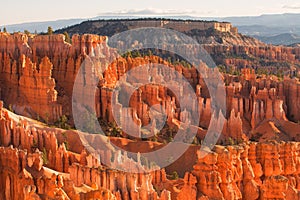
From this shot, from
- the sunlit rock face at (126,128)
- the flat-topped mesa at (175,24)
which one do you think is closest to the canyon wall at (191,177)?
the sunlit rock face at (126,128)

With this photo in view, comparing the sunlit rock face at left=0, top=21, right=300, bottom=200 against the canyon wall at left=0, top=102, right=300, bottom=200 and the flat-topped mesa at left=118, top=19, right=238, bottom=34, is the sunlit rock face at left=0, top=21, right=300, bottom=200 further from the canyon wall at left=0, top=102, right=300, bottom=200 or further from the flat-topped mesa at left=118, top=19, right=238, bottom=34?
the flat-topped mesa at left=118, top=19, right=238, bottom=34

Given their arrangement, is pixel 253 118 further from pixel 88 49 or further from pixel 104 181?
pixel 104 181

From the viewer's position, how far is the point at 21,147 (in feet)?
118

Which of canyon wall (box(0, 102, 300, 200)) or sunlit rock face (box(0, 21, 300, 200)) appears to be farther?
sunlit rock face (box(0, 21, 300, 200))

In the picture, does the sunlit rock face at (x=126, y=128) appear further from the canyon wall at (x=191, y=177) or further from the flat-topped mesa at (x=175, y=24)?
the flat-topped mesa at (x=175, y=24)

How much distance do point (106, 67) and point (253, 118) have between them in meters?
17.0

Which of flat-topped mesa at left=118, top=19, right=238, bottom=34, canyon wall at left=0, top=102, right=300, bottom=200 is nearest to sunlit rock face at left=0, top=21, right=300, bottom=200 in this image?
canyon wall at left=0, top=102, right=300, bottom=200

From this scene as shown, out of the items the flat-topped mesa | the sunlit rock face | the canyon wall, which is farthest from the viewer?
the flat-topped mesa

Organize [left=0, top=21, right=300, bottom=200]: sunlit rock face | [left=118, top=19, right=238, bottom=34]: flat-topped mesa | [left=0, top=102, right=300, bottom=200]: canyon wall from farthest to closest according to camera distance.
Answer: [left=118, top=19, right=238, bottom=34]: flat-topped mesa → [left=0, top=21, right=300, bottom=200]: sunlit rock face → [left=0, top=102, right=300, bottom=200]: canyon wall

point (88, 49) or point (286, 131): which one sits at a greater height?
point (88, 49)

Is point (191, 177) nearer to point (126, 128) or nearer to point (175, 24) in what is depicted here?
point (126, 128)

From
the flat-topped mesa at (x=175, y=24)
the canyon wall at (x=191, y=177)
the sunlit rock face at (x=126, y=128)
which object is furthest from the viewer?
the flat-topped mesa at (x=175, y=24)

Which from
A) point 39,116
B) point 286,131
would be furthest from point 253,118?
point 39,116

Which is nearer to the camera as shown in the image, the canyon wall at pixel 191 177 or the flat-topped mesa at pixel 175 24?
the canyon wall at pixel 191 177
